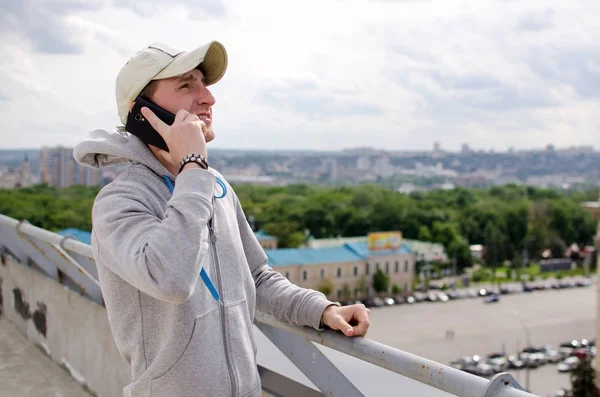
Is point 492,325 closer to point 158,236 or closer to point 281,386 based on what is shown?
point 281,386

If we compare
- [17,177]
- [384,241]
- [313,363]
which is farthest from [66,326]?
[17,177]

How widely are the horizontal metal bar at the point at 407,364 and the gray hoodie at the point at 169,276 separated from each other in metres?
0.24

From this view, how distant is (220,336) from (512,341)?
39.2 metres

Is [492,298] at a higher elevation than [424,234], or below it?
below

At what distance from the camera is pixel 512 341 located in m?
A: 38.2

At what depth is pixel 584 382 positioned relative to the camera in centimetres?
2136

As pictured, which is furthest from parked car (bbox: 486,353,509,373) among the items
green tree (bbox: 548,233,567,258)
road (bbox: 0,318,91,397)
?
road (bbox: 0,318,91,397)

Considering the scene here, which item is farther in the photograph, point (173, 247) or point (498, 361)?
point (498, 361)

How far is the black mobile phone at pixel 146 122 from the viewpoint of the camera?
138 centimetres

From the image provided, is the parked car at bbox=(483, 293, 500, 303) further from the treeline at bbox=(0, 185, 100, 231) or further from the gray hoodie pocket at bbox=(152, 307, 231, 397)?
the gray hoodie pocket at bbox=(152, 307, 231, 397)

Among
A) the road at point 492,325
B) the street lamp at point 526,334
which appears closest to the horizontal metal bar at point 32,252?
the road at point 492,325

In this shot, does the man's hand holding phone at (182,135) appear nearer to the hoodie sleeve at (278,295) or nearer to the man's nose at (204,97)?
the man's nose at (204,97)

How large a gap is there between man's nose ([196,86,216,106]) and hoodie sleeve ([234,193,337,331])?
243 mm

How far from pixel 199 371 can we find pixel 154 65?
1.86 feet
